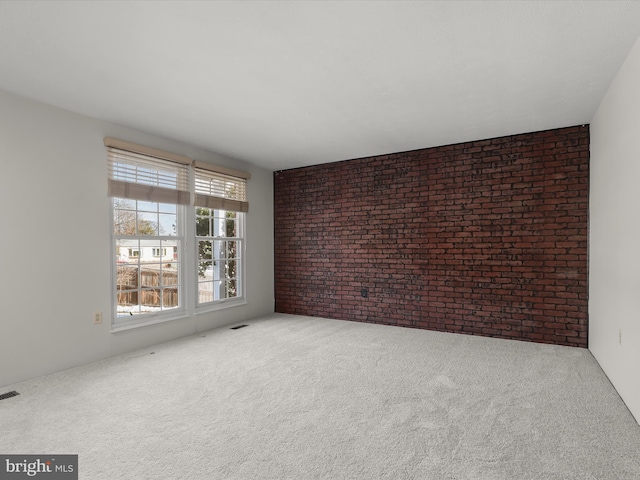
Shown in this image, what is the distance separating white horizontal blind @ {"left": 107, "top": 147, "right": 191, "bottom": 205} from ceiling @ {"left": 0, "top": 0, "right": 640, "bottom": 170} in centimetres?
39

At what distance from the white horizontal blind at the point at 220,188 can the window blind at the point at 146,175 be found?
0.22 meters

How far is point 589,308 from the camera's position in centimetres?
398

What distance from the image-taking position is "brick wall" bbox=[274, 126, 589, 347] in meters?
4.17

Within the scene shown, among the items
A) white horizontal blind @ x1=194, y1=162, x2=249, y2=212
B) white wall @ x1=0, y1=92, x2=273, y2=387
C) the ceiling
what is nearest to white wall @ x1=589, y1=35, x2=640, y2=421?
the ceiling

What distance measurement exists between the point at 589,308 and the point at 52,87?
18.8 feet

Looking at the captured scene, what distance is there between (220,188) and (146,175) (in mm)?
1186

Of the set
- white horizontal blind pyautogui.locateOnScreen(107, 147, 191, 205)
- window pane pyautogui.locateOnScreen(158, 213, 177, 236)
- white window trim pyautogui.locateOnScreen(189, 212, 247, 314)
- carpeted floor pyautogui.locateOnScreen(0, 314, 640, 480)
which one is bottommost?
carpeted floor pyautogui.locateOnScreen(0, 314, 640, 480)

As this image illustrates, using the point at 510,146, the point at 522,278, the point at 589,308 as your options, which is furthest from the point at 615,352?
the point at 510,146

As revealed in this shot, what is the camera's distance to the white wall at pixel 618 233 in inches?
96.5

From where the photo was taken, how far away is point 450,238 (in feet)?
15.8

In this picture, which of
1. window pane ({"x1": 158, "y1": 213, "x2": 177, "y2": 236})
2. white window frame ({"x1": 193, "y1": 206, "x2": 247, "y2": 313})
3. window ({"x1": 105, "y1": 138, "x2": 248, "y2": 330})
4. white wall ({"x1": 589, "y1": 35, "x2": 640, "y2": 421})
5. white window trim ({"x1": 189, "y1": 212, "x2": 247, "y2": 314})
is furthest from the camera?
white window frame ({"x1": 193, "y1": 206, "x2": 247, "y2": 313})

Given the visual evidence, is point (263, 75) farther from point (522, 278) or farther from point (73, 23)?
point (522, 278)

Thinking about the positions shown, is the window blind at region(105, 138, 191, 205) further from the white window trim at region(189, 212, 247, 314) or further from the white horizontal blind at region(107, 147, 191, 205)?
the white window trim at region(189, 212, 247, 314)

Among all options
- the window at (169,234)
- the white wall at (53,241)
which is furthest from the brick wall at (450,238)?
the white wall at (53,241)
